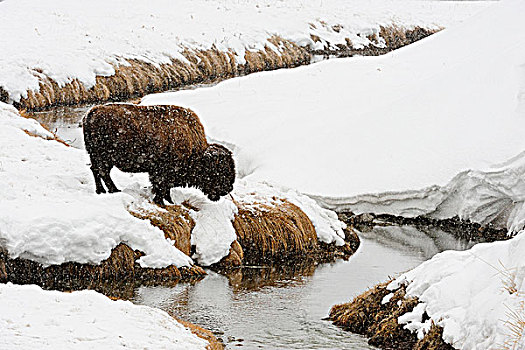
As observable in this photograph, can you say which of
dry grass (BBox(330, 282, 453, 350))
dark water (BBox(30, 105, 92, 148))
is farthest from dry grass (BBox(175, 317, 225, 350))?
dark water (BBox(30, 105, 92, 148))

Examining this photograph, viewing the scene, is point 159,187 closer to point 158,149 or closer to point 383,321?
point 158,149

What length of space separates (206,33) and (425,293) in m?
23.5

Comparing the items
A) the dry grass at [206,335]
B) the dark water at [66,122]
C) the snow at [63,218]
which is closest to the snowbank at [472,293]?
the dry grass at [206,335]

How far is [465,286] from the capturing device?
296 inches

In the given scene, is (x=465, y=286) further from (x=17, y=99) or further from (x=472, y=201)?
(x=17, y=99)

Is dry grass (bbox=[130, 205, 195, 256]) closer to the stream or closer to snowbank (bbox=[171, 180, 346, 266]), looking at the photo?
snowbank (bbox=[171, 180, 346, 266])

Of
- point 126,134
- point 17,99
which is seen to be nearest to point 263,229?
point 126,134

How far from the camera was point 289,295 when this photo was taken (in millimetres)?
10227

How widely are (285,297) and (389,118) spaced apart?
334 inches

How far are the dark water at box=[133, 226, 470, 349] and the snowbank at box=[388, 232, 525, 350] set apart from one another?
2.64 feet

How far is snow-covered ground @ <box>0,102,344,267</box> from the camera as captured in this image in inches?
396

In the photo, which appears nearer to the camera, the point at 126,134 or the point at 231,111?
the point at 126,134

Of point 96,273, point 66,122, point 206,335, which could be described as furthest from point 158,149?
point 66,122

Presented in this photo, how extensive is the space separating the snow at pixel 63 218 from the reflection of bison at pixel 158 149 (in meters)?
0.45
